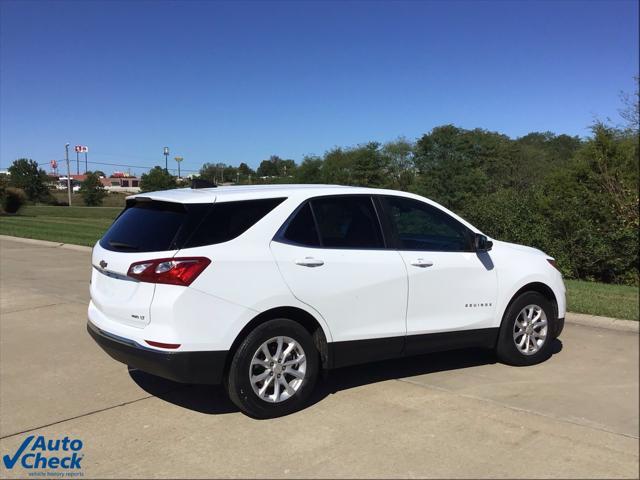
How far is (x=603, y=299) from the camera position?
4668 millimetres

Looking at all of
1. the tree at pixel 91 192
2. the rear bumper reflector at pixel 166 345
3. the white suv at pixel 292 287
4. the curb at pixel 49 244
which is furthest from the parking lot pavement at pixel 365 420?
the tree at pixel 91 192

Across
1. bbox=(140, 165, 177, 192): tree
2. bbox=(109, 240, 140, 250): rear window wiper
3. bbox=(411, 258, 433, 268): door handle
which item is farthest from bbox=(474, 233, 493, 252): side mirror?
bbox=(140, 165, 177, 192): tree

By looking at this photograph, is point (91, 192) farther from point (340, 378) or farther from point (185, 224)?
point (185, 224)

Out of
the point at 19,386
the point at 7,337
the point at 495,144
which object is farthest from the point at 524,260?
the point at 495,144

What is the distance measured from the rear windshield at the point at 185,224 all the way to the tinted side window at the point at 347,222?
0.41 meters

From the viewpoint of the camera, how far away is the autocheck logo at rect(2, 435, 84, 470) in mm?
3633

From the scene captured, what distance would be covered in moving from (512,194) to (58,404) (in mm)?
11337

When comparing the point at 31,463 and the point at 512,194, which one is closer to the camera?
the point at 31,463

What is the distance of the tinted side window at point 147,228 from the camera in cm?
422

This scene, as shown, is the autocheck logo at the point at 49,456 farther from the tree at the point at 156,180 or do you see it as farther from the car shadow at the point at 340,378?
the tree at the point at 156,180

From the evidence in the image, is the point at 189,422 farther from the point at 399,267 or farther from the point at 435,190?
the point at 435,190

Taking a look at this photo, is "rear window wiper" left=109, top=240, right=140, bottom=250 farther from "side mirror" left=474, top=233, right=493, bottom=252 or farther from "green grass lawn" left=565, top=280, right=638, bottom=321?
"green grass lawn" left=565, top=280, right=638, bottom=321

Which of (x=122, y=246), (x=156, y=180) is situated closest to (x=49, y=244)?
(x=122, y=246)

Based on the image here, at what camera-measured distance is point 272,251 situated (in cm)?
435
